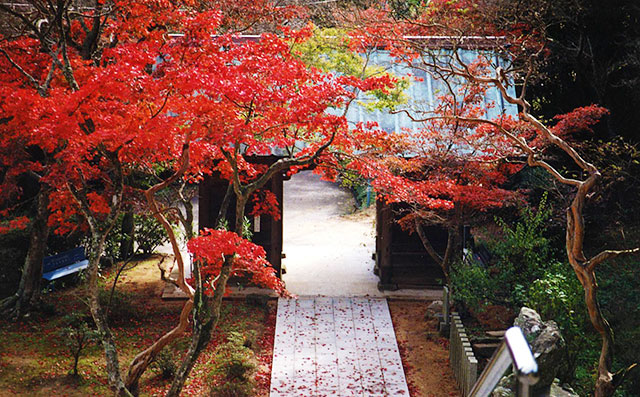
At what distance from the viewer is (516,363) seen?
1.30 meters

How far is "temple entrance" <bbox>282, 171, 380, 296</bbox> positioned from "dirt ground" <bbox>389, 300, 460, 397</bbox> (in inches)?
41.2

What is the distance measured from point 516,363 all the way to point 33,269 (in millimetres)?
11398

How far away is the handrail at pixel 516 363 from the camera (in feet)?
4.15

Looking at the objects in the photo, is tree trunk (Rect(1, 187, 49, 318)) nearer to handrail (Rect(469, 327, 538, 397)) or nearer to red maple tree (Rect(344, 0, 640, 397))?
red maple tree (Rect(344, 0, 640, 397))

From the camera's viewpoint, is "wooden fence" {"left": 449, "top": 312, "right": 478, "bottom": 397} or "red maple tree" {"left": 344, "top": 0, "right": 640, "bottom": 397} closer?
"wooden fence" {"left": 449, "top": 312, "right": 478, "bottom": 397}

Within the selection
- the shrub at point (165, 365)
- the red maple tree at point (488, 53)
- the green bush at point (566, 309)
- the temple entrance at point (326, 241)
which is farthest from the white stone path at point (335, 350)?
the red maple tree at point (488, 53)

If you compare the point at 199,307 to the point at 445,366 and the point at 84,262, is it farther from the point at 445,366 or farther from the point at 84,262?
the point at 84,262

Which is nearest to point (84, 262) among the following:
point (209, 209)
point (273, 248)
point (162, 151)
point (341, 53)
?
point (209, 209)

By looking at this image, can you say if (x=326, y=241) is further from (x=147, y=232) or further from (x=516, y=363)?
(x=516, y=363)

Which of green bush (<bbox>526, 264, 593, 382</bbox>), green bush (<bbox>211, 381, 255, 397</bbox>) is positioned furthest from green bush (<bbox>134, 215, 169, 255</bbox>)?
green bush (<bbox>526, 264, 593, 382</bbox>)

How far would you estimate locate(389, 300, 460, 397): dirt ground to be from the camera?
970 cm

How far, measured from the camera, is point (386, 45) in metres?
13.1

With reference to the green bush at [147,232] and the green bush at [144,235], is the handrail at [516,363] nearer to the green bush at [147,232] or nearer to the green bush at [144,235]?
the green bush at [144,235]

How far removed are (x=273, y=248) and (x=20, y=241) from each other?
4905mm
